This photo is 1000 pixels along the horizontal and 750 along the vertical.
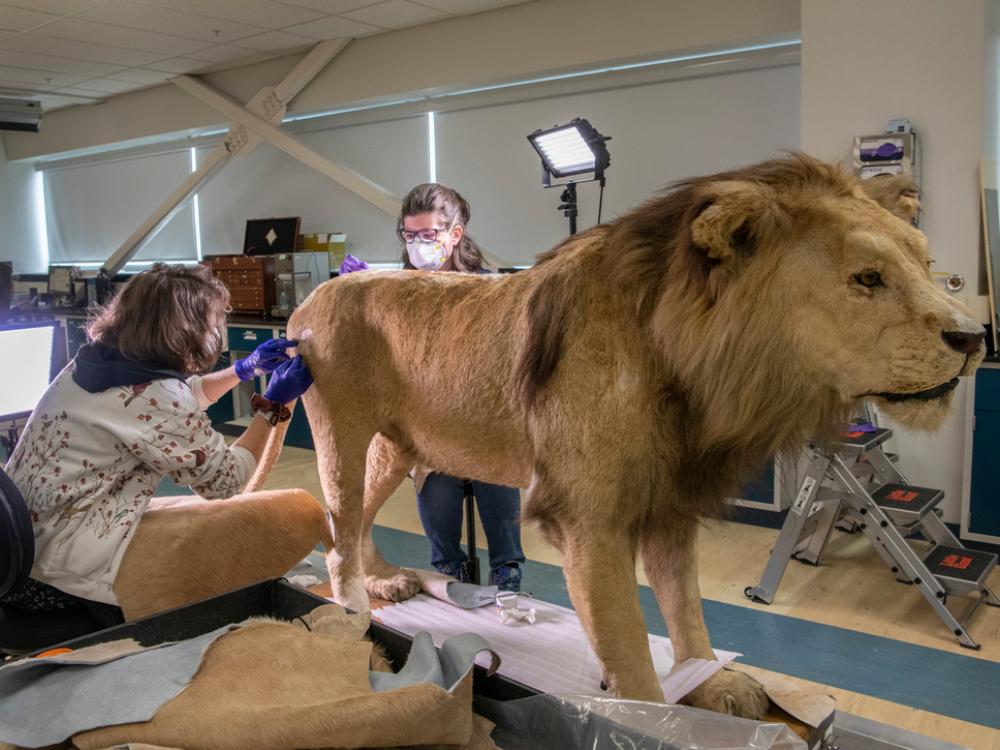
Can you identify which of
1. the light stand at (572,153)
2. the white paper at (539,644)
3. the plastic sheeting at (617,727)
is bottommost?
the white paper at (539,644)

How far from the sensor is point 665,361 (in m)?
1.32

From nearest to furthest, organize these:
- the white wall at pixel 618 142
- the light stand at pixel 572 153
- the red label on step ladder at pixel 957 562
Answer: the red label on step ladder at pixel 957 562, the light stand at pixel 572 153, the white wall at pixel 618 142

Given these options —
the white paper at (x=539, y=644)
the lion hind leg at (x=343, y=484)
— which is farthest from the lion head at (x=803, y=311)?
the lion hind leg at (x=343, y=484)

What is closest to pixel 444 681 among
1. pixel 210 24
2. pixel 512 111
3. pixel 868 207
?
pixel 868 207

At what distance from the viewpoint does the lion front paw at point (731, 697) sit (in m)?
1.46

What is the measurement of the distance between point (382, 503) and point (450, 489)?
80 centimetres

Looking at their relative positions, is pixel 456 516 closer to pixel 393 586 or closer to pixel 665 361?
pixel 393 586

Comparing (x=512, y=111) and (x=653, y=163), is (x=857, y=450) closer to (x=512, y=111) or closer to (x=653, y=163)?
(x=653, y=163)

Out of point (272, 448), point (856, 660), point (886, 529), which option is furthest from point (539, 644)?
point (886, 529)

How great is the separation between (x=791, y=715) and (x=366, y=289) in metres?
1.15

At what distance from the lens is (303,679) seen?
44.6 inches

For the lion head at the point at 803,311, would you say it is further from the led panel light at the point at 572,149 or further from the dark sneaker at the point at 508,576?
the led panel light at the point at 572,149

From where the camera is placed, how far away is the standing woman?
8.73 ft

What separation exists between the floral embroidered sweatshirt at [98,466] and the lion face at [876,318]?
1.34 metres
